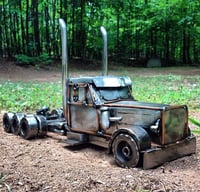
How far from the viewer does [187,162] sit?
3691mm

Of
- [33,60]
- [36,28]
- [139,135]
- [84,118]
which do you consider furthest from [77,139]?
[36,28]

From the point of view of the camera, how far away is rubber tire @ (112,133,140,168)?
3.41m

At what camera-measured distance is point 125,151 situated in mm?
3561

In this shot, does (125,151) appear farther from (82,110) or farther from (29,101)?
(29,101)

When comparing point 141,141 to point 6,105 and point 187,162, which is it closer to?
point 187,162

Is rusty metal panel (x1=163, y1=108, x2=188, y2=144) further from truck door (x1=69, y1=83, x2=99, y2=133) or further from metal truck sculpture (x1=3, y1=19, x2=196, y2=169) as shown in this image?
truck door (x1=69, y1=83, x2=99, y2=133)

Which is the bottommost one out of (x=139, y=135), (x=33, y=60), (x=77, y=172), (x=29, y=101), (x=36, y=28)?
(x=77, y=172)

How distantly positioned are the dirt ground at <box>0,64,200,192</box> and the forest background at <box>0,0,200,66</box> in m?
15.3

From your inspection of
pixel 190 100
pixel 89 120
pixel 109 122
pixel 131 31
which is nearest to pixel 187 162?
pixel 109 122

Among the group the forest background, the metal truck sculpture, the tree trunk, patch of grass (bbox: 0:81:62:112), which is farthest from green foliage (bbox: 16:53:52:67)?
the metal truck sculpture

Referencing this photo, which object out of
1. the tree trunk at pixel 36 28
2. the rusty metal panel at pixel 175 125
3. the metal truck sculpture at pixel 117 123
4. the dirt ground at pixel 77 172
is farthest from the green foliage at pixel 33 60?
the rusty metal panel at pixel 175 125

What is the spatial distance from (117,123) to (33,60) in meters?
15.7

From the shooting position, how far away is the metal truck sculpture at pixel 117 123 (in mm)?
3486

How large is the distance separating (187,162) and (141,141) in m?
0.70
